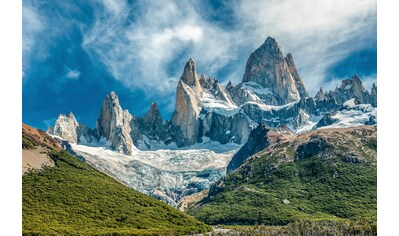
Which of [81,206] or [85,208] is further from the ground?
[81,206]

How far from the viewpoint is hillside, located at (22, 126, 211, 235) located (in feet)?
370

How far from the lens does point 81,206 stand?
127 metres

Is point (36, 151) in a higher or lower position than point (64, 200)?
higher

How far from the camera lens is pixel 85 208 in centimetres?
12644

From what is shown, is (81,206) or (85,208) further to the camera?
(81,206)

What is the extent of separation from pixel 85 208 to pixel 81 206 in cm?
137

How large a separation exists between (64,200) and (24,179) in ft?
52.3

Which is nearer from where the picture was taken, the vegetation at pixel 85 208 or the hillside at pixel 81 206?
the vegetation at pixel 85 208

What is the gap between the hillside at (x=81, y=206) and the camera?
112812mm

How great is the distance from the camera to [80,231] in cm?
10994

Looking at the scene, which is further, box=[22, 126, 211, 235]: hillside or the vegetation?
box=[22, 126, 211, 235]: hillside
